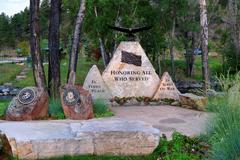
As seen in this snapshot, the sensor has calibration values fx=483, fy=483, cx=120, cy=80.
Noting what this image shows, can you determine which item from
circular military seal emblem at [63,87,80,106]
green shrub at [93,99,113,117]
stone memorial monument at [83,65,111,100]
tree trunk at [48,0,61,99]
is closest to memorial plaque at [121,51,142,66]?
stone memorial monument at [83,65,111,100]

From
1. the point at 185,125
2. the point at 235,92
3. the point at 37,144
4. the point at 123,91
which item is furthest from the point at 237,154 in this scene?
the point at 123,91

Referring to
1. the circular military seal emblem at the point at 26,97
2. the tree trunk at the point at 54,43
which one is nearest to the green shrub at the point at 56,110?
the circular military seal emblem at the point at 26,97

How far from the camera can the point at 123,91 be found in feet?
43.7

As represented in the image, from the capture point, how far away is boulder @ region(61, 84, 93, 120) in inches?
389

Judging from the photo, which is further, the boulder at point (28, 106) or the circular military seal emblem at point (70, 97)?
the circular military seal emblem at point (70, 97)

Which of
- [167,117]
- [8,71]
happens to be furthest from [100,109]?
[8,71]

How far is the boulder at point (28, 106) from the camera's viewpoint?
32.2ft

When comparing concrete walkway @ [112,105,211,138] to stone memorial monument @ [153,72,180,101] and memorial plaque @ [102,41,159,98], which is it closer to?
stone memorial monument @ [153,72,180,101]

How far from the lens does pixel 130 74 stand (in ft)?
44.1

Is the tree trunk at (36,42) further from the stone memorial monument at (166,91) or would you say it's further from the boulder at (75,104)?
the stone memorial monument at (166,91)

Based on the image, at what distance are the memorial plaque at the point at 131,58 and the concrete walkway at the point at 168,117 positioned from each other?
1.49 meters

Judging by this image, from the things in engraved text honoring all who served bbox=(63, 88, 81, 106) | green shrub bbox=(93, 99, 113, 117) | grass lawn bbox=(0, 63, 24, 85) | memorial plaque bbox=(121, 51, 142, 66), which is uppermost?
memorial plaque bbox=(121, 51, 142, 66)

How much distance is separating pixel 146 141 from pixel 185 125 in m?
2.64

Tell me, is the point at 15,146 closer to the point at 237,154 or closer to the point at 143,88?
the point at 237,154
